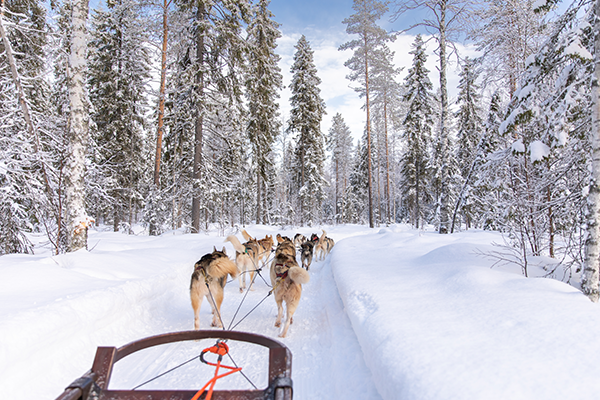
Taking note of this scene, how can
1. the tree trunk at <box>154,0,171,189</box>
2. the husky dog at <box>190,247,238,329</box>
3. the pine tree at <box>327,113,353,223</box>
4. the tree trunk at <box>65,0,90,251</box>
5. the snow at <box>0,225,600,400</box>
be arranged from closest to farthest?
the snow at <box>0,225,600,400</box> < the husky dog at <box>190,247,238,329</box> < the tree trunk at <box>65,0,90,251</box> < the tree trunk at <box>154,0,171,189</box> < the pine tree at <box>327,113,353,223</box>

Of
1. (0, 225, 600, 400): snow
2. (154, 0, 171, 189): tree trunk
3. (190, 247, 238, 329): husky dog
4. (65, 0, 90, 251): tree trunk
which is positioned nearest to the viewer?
(0, 225, 600, 400): snow

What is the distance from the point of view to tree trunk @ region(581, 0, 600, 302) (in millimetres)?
3365

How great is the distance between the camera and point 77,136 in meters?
6.18

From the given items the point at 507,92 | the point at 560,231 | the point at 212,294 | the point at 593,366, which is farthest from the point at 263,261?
the point at 507,92

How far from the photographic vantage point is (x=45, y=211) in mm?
6836

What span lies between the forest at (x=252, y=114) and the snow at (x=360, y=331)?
1.35m

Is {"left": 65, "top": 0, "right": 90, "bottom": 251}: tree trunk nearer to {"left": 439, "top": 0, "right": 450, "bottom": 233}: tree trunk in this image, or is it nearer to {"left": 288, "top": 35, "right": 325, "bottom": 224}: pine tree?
{"left": 439, "top": 0, "right": 450, "bottom": 233}: tree trunk

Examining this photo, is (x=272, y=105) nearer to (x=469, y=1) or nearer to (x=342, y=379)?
(x=469, y=1)

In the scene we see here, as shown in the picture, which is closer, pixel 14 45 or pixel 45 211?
pixel 45 211

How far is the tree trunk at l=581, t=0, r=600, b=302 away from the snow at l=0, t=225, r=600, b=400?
209 mm

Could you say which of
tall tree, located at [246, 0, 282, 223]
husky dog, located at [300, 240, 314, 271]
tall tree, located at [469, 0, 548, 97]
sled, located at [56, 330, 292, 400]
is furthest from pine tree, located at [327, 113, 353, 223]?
sled, located at [56, 330, 292, 400]

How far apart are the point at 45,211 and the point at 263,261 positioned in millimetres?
5954

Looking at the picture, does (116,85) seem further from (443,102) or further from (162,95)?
(443,102)

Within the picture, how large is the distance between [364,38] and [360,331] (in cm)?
2492
